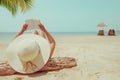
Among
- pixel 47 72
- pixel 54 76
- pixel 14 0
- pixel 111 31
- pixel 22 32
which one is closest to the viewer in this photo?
pixel 54 76

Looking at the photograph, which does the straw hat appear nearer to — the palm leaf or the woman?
the woman

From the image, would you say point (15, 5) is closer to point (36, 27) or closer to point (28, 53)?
point (36, 27)

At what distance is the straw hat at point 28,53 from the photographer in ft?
17.3

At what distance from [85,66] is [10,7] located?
16.1 ft

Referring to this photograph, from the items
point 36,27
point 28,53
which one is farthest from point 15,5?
point 28,53

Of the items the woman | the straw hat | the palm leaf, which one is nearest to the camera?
the straw hat

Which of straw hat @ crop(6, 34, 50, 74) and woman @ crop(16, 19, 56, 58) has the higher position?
woman @ crop(16, 19, 56, 58)

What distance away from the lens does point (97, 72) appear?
5.44 meters

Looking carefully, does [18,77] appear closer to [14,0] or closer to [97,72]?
[97,72]

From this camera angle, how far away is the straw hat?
17.3ft

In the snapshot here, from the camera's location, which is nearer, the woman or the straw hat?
the straw hat

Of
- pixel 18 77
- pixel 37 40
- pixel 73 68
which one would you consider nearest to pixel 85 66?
pixel 73 68

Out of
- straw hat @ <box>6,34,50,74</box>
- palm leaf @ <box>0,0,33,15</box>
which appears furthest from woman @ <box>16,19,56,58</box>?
palm leaf @ <box>0,0,33,15</box>

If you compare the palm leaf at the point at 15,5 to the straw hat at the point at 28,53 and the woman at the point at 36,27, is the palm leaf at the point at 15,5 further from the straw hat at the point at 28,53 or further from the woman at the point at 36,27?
the straw hat at the point at 28,53
